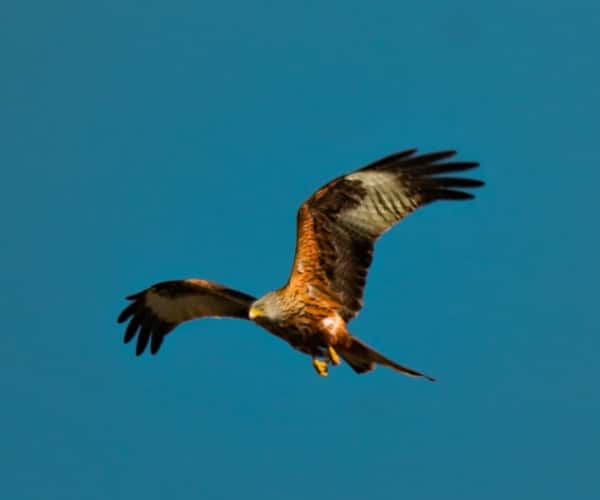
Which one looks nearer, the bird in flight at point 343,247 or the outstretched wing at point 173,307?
the bird in flight at point 343,247

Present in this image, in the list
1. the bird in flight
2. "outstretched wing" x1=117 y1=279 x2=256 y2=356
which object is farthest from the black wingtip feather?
the bird in flight

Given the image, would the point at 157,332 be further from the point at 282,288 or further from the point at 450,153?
the point at 450,153

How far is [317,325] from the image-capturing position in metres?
13.0

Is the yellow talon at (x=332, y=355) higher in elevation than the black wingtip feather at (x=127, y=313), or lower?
lower

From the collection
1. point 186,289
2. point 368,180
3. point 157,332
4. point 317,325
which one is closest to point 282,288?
point 317,325

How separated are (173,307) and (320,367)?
321 centimetres

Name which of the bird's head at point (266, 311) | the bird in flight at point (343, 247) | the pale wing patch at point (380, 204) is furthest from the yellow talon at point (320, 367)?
the pale wing patch at point (380, 204)

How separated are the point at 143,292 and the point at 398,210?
13.2 ft

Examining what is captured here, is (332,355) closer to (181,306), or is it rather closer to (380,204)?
(380,204)

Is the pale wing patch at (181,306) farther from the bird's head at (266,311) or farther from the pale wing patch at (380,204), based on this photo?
the pale wing patch at (380,204)

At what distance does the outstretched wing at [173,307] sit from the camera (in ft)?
48.2

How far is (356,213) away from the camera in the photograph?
42.8 feet

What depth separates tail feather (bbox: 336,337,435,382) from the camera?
12.6m

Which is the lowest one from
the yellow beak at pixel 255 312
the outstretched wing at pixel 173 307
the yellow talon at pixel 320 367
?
the yellow talon at pixel 320 367
